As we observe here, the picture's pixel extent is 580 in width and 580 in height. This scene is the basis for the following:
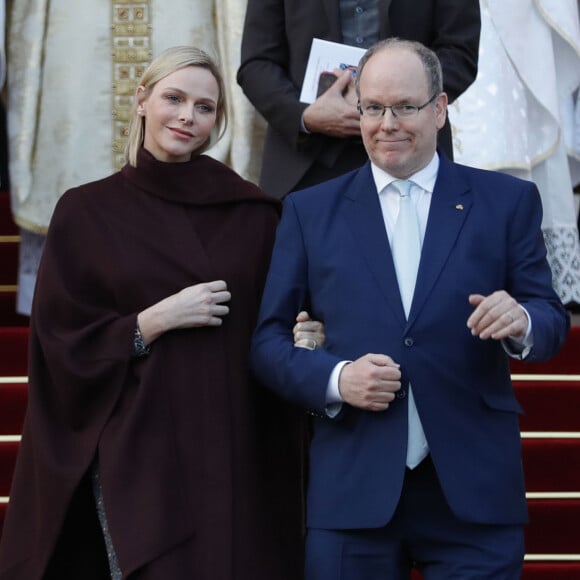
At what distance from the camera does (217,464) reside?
12.7 ft

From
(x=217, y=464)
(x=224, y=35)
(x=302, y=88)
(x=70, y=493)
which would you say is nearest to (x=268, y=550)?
(x=217, y=464)

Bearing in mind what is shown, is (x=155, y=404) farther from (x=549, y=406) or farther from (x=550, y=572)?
(x=549, y=406)

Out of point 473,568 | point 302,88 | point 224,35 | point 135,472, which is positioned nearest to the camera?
point 473,568

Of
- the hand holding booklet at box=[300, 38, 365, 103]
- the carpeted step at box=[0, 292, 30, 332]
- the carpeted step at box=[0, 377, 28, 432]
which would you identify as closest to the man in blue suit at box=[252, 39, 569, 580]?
the hand holding booklet at box=[300, 38, 365, 103]

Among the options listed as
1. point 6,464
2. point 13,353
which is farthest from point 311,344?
point 13,353

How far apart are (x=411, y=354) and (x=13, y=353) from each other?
7.86 ft

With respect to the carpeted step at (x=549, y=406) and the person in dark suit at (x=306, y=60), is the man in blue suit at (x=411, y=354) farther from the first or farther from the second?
the carpeted step at (x=549, y=406)

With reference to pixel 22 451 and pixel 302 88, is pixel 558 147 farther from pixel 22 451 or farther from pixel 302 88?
pixel 22 451

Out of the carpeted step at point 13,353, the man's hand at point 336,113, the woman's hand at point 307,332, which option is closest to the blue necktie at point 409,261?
the woman's hand at point 307,332

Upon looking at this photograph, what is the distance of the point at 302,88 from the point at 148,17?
1.82 meters

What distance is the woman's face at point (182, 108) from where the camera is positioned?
4.02 m

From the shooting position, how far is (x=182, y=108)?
4.02m

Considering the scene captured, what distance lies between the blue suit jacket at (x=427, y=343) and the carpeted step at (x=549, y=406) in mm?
1893

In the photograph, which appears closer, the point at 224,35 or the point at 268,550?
the point at 268,550
